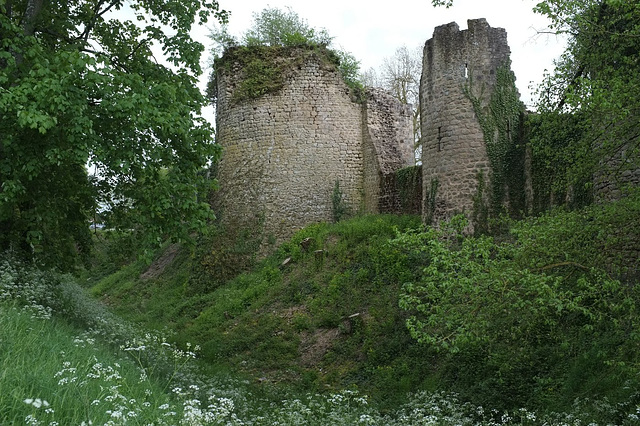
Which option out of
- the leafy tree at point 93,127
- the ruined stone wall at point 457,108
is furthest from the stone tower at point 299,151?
the leafy tree at point 93,127

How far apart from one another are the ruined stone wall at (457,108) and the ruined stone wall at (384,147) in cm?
425

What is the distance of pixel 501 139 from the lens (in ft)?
45.7

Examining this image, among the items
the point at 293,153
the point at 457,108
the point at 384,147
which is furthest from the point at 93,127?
the point at 384,147

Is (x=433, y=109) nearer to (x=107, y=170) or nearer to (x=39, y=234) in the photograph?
(x=107, y=170)

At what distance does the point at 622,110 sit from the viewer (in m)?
6.89

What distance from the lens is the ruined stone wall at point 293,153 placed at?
19000mm

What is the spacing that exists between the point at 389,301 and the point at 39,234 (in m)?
7.27

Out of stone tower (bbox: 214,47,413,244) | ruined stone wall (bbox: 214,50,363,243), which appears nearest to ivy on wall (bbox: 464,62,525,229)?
stone tower (bbox: 214,47,413,244)

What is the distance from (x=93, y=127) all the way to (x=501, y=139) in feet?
29.3

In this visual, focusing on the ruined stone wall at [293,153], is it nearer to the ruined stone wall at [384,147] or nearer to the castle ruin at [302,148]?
the castle ruin at [302,148]

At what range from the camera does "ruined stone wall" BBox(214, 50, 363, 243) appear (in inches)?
748

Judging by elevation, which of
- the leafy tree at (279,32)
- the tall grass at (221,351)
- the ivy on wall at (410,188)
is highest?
the leafy tree at (279,32)

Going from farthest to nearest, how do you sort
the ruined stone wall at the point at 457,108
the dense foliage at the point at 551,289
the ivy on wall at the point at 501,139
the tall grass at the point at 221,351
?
the ruined stone wall at the point at 457,108
the ivy on wall at the point at 501,139
the dense foliage at the point at 551,289
the tall grass at the point at 221,351

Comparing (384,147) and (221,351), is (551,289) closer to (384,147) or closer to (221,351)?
(221,351)
